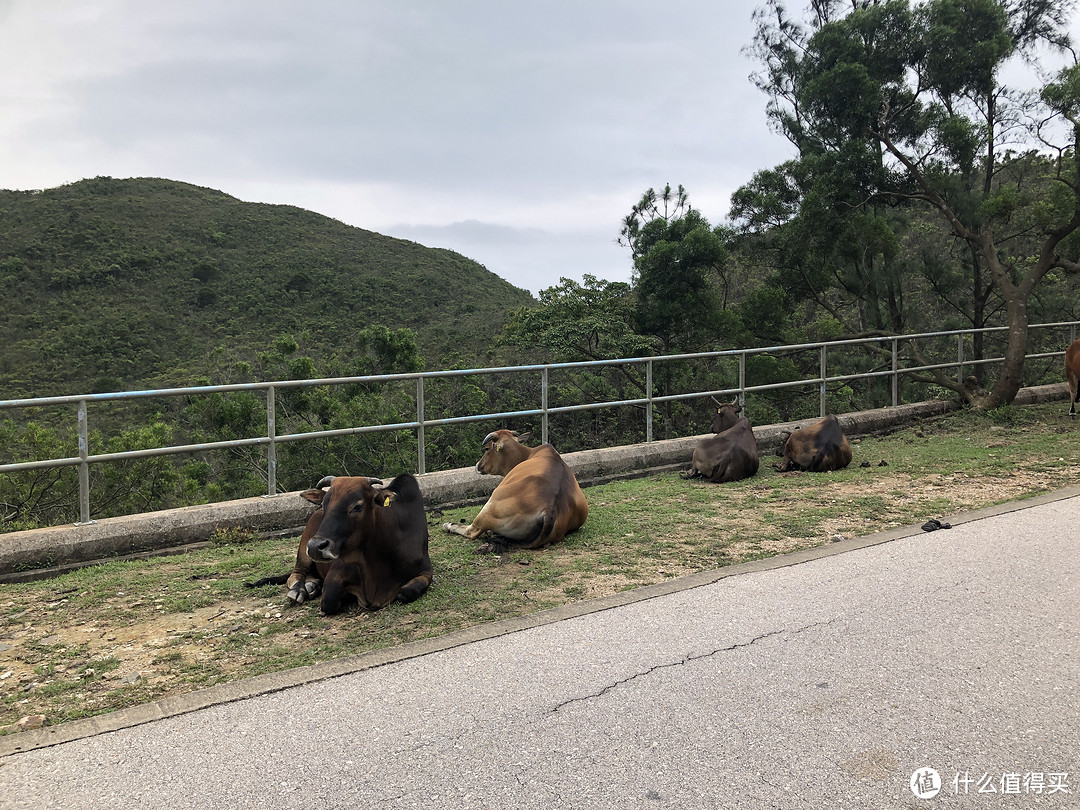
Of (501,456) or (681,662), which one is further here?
(501,456)

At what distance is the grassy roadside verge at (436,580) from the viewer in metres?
4.29

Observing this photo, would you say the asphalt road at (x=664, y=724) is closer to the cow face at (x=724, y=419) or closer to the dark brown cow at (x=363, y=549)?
the dark brown cow at (x=363, y=549)

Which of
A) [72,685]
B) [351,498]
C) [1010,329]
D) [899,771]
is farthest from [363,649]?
[1010,329]

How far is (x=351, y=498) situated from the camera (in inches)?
204

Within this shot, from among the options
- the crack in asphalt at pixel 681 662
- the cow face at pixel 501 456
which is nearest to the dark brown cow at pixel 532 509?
the cow face at pixel 501 456

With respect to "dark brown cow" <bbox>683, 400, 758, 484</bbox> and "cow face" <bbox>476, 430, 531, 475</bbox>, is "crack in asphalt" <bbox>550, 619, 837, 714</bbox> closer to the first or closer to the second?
"cow face" <bbox>476, 430, 531, 475</bbox>

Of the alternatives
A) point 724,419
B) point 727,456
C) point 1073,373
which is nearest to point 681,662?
point 727,456

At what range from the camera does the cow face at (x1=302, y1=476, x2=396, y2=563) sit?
484cm

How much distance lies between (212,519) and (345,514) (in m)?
2.43

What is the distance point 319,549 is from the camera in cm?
475

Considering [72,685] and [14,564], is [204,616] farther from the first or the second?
[14,564]

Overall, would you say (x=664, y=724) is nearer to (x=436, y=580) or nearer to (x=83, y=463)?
(x=436, y=580)

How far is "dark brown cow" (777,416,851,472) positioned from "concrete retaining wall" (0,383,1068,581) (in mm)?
1173

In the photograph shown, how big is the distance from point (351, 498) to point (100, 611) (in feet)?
5.49
